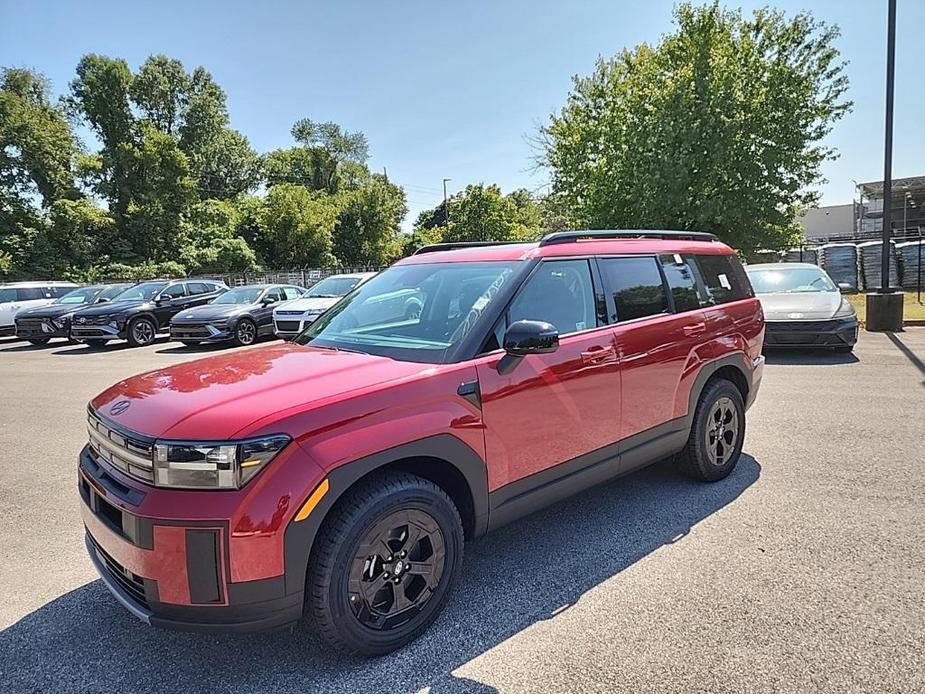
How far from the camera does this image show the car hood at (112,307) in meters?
14.2

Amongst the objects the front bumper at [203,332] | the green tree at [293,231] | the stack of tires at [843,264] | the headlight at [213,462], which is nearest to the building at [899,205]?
the stack of tires at [843,264]

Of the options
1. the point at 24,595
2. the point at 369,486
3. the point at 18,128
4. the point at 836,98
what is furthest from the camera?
the point at 18,128

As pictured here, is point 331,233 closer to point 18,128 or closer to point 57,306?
point 18,128

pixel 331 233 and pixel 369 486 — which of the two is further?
pixel 331 233

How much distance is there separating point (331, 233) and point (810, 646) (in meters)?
39.4

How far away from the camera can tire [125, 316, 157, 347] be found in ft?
47.8

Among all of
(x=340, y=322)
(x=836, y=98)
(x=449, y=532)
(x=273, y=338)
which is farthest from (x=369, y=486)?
(x=836, y=98)

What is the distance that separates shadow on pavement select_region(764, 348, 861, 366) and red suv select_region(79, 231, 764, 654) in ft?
20.1

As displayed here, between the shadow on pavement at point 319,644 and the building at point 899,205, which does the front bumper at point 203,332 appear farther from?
the building at point 899,205

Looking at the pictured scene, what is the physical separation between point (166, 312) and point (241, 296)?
2.33 metres

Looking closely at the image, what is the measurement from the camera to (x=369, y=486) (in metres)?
2.46

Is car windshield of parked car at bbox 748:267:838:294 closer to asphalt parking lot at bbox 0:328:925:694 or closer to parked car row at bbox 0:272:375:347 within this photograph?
asphalt parking lot at bbox 0:328:925:694

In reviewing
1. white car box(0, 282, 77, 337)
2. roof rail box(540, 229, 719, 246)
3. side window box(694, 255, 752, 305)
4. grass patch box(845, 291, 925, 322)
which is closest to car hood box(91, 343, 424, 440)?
roof rail box(540, 229, 719, 246)

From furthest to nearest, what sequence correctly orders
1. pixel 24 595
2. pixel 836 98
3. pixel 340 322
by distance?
pixel 836 98 → pixel 340 322 → pixel 24 595
